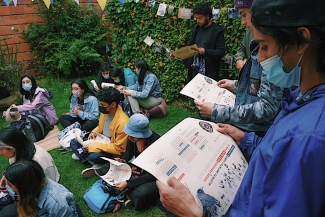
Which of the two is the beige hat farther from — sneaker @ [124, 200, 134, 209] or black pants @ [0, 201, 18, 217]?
sneaker @ [124, 200, 134, 209]

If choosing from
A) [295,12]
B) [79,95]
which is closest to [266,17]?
[295,12]

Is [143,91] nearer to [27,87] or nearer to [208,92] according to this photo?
[27,87]

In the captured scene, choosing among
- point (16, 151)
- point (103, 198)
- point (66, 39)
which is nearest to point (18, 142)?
→ point (16, 151)

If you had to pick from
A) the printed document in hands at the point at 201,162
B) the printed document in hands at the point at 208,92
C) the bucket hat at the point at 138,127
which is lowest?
the bucket hat at the point at 138,127

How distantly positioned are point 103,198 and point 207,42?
8.68ft

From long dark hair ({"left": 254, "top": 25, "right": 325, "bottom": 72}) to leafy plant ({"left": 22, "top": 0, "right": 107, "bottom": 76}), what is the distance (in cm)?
659

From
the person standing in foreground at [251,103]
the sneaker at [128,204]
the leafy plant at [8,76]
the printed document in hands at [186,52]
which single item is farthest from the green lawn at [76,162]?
the person standing in foreground at [251,103]

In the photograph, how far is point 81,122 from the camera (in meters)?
4.77

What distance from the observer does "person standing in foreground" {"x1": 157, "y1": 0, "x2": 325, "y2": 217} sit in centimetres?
65

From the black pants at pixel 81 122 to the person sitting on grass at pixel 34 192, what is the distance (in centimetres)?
228

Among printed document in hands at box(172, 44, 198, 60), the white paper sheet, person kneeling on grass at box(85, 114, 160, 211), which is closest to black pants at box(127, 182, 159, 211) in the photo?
person kneeling on grass at box(85, 114, 160, 211)

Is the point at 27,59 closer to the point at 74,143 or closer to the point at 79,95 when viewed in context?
the point at 79,95

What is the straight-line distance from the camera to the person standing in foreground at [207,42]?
12.9 feet

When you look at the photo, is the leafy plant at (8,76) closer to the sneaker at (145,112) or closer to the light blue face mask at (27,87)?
the light blue face mask at (27,87)
